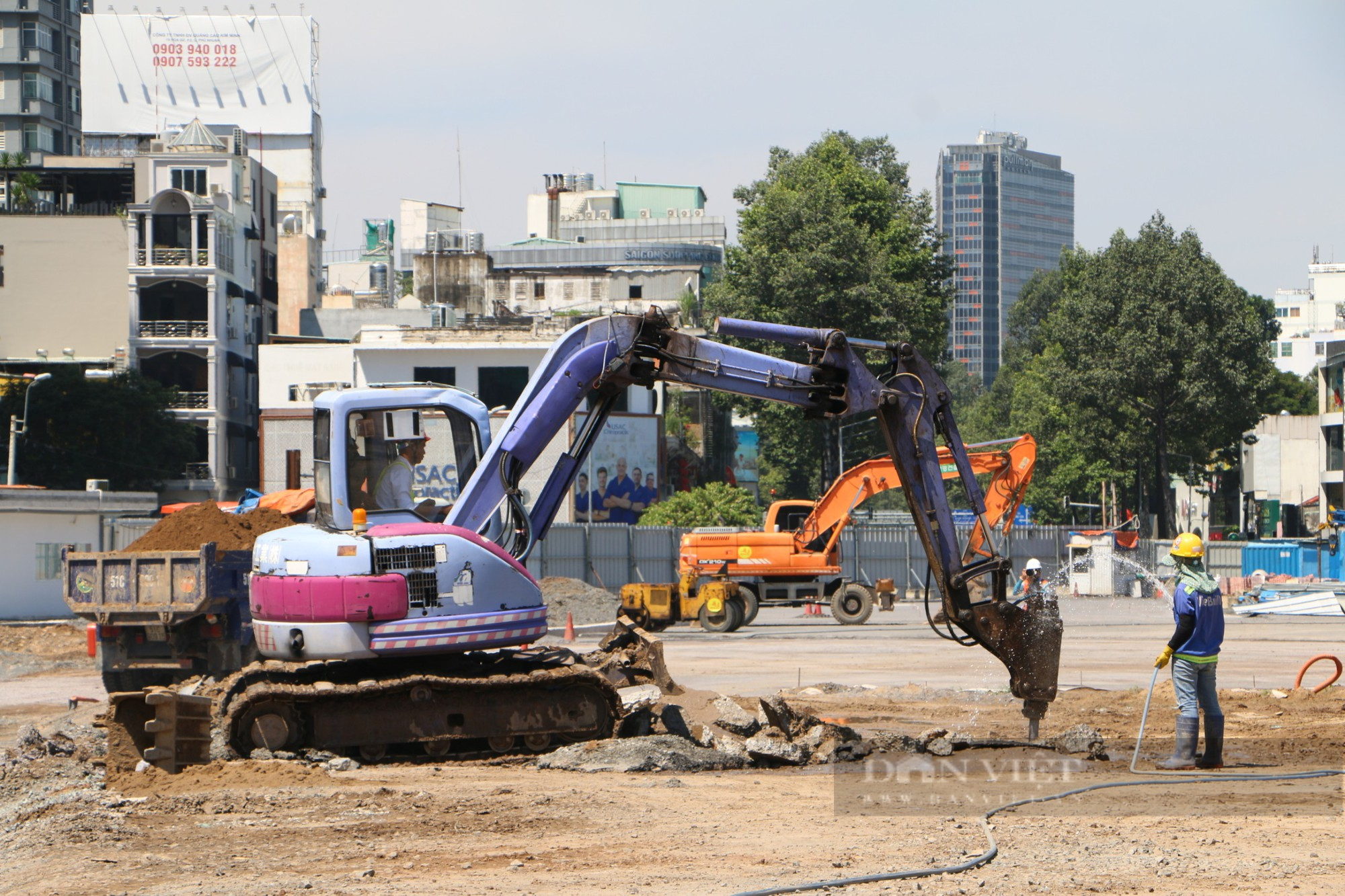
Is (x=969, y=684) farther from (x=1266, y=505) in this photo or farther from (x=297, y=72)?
(x=297, y=72)

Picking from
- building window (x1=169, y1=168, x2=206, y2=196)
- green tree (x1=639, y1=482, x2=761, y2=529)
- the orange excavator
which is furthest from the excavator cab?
building window (x1=169, y1=168, x2=206, y2=196)

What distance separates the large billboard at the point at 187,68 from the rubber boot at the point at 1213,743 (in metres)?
81.2

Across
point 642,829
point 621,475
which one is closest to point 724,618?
point 642,829

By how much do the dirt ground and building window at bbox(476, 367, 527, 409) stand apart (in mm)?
A: 45453

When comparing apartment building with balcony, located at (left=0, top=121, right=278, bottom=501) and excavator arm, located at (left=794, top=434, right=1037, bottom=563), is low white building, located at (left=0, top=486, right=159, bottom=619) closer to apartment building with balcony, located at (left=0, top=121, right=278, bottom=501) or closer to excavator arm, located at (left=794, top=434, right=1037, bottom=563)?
excavator arm, located at (left=794, top=434, right=1037, bottom=563)

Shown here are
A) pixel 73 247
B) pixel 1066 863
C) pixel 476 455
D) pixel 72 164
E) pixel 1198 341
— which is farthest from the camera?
pixel 72 164

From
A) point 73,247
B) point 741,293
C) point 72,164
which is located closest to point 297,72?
point 72,164

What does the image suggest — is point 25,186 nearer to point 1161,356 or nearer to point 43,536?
point 43,536

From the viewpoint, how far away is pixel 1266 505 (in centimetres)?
8162

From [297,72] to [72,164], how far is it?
18619mm

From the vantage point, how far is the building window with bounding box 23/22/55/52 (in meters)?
108

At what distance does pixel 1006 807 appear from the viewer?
11.1 meters

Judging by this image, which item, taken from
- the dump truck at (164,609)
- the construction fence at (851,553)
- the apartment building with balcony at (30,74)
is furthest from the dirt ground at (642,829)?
the apartment building with balcony at (30,74)

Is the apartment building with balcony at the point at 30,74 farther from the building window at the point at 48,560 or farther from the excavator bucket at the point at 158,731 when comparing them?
the excavator bucket at the point at 158,731
